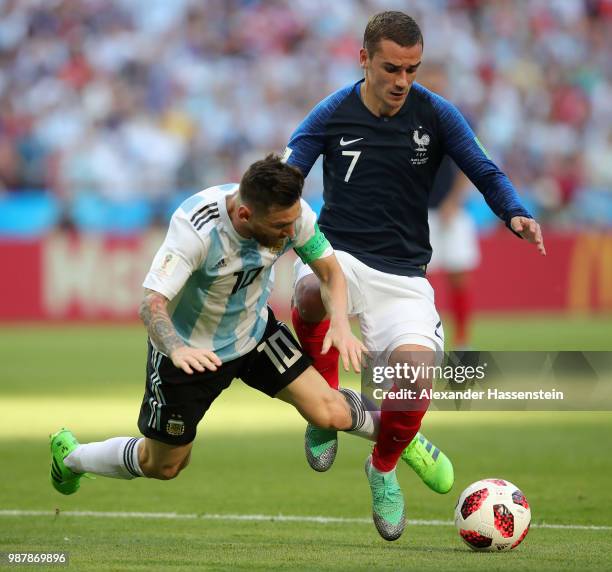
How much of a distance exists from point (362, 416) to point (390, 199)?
114cm

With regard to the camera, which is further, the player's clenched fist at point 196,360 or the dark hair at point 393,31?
the dark hair at point 393,31

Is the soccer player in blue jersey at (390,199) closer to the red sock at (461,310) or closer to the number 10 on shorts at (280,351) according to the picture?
the number 10 on shorts at (280,351)

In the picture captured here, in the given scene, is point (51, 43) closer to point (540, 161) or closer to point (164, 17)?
point (164, 17)

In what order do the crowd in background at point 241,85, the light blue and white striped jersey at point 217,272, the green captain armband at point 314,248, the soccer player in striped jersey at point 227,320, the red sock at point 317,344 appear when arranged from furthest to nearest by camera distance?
the crowd in background at point 241,85, the red sock at point 317,344, the green captain armband at point 314,248, the light blue and white striped jersey at point 217,272, the soccer player in striped jersey at point 227,320

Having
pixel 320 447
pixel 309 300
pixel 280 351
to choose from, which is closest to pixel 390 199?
pixel 309 300

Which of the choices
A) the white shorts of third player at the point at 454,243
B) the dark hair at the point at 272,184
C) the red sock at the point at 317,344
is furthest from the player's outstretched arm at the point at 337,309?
the white shorts of third player at the point at 454,243

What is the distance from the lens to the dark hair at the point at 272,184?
5766 millimetres


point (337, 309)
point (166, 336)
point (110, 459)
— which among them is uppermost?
point (166, 336)

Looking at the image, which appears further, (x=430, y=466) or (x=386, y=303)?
(x=430, y=466)

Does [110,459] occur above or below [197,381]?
below

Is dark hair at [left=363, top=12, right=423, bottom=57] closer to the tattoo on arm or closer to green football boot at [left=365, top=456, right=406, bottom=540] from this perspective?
the tattoo on arm

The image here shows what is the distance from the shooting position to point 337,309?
6.34 meters

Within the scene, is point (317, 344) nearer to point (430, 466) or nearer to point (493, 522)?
point (430, 466)

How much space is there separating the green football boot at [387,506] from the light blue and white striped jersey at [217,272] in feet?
3.14
